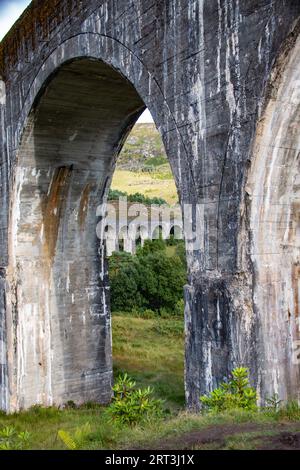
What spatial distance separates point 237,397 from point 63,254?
618 centimetres

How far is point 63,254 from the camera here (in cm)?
995

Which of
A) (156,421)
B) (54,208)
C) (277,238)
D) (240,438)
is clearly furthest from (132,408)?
(54,208)

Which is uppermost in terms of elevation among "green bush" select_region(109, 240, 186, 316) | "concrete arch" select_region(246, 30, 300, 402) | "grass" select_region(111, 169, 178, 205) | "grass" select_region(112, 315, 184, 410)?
"grass" select_region(111, 169, 178, 205)

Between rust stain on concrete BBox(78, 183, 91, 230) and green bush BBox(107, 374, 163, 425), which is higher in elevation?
rust stain on concrete BBox(78, 183, 91, 230)

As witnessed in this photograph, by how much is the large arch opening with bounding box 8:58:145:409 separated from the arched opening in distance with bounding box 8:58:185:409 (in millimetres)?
17

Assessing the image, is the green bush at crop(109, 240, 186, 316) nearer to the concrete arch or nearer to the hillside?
the concrete arch

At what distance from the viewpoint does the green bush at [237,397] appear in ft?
13.8

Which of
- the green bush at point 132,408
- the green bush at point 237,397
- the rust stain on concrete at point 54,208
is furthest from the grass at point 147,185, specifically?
the green bush at point 237,397

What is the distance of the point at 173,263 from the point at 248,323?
17.6m

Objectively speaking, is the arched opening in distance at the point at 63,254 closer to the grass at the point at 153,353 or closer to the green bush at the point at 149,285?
the grass at the point at 153,353

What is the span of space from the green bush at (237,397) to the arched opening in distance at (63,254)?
541 cm

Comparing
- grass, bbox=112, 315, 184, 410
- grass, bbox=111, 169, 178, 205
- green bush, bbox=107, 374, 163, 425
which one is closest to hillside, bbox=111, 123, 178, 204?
grass, bbox=111, 169, 178, 205

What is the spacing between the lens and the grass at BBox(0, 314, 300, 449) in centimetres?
370

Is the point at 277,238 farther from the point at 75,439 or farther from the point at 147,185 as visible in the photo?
the point at 147,185
